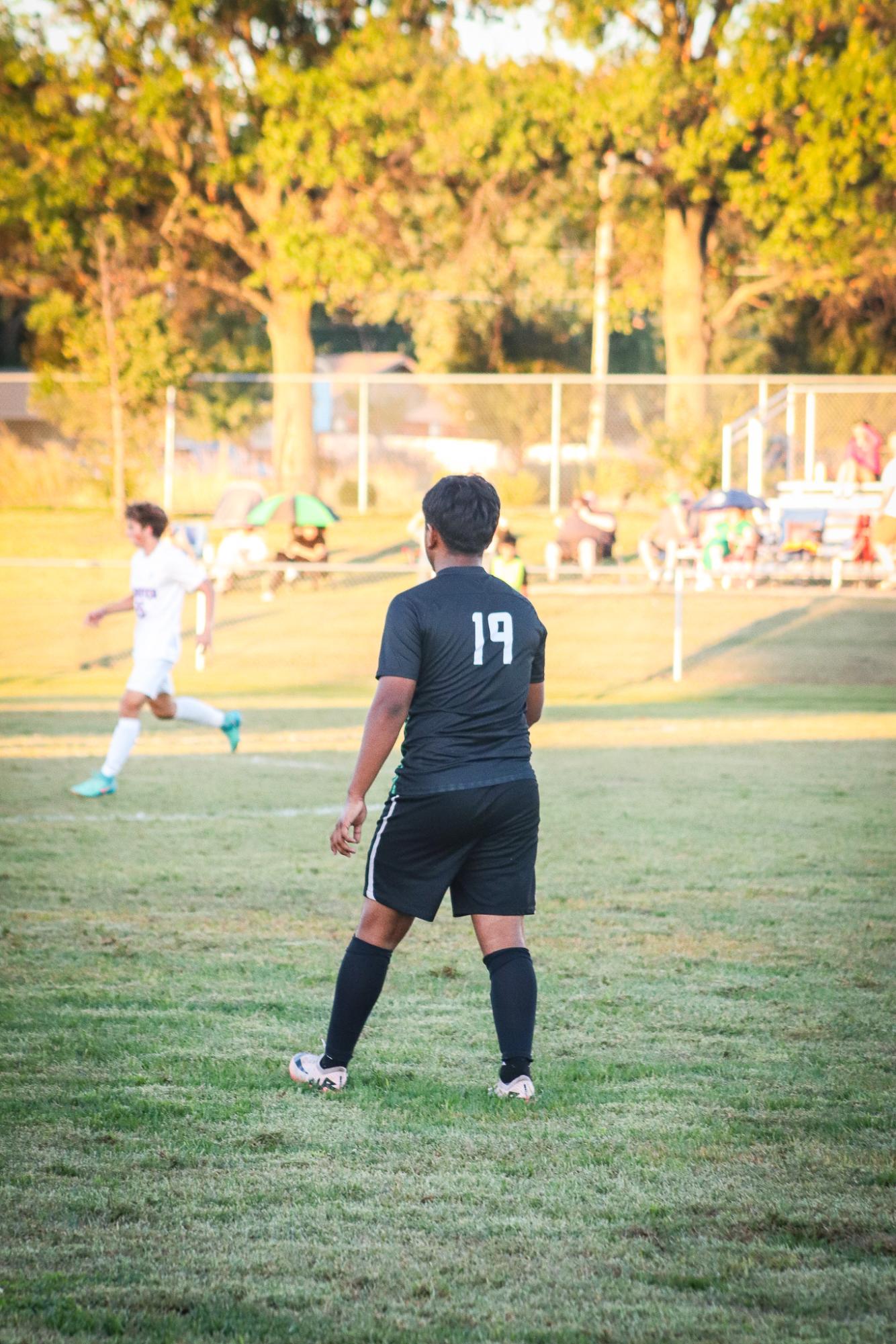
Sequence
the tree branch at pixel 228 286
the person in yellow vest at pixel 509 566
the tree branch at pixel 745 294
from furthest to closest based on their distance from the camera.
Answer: the tree branch at pixel 745 294
the tree branch at pixel 228 286
the person in yellow vest at pixel 509 566

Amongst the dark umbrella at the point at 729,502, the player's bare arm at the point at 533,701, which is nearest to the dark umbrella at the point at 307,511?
the dark umbrella at the point at 729,502

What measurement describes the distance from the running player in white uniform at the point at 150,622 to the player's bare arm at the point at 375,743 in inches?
202

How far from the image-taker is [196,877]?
23.6ft

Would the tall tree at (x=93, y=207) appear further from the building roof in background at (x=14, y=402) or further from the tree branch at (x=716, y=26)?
the building roof in background at (x=14, y=402)

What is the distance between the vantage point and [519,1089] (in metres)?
4.27

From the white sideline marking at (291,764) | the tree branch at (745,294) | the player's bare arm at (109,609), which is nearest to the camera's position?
the player's bare arm at (109,609)

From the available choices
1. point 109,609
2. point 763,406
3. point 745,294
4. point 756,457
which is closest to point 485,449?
point 745,294

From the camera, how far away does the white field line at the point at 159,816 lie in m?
8.52

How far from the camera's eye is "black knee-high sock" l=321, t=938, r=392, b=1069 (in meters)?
4.25

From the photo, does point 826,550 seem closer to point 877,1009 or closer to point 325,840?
point 325,840

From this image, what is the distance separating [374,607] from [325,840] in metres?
11.3

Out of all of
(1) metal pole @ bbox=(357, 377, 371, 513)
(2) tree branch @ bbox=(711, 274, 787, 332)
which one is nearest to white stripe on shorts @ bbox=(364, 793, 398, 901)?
(1) metal pole @ bbox=(357, 377, 371, 513)

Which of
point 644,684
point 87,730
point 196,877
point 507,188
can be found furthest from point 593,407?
point 196,877

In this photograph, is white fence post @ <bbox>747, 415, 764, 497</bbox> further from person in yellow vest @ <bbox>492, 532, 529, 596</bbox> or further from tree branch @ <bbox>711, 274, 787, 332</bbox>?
person in yellow vest @ <bbox>492, 532, 529, 596</bbox>
